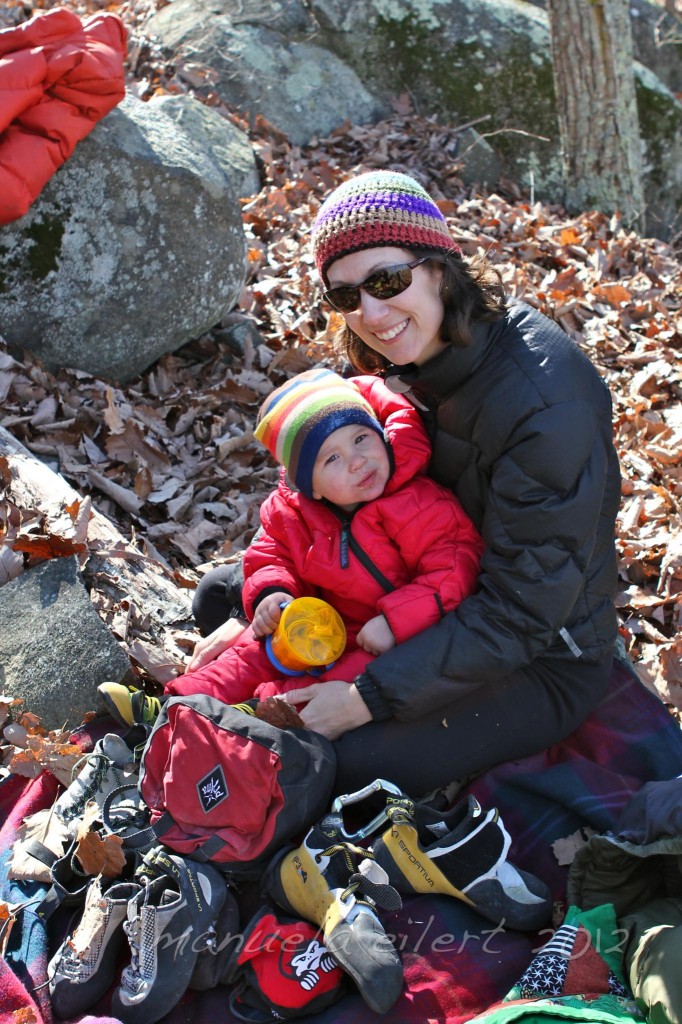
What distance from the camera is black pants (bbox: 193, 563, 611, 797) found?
3105 millimetres

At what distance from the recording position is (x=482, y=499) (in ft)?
10.7

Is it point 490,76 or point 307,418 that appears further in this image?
point 490,76

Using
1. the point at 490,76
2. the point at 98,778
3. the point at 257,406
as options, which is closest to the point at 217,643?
the point at 98,778

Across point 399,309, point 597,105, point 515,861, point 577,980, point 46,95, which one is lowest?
point 515,861

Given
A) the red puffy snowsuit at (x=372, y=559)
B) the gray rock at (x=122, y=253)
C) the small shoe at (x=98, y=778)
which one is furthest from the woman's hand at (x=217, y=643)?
the gray rock at (x=122, y=253)

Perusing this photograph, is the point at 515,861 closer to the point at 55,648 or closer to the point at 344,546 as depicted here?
the point at 344,546

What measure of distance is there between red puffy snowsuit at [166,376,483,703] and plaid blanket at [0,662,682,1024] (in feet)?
2.23

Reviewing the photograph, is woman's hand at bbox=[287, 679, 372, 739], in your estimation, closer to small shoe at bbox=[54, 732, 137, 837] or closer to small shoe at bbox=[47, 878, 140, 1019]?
small shoe at bbox=[54, 732, 137, 837]

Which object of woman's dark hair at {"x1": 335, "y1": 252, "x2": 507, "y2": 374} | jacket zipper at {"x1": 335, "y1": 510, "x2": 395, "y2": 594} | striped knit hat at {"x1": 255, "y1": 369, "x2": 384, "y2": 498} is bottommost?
jacket zipper at {"x1": 335, "y1": 510, "x2": 395, "y2": 594}

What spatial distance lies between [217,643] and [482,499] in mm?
1252

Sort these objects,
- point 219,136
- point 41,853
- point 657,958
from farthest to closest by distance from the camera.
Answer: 1. point 219,136
2. point 41,853
3. point 657,958

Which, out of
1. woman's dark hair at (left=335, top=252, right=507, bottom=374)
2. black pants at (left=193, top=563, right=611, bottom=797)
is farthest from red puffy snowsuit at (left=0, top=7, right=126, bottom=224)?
black pants at (left=193, top=563, right=611, bottom=797)

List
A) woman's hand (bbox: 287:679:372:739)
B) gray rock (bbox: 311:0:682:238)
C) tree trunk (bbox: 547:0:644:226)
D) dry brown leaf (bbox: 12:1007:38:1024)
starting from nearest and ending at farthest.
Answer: dry brown leaf (bbox: 12:1007:38:1024), woman's hand (bbox: 287:679:372:739), tree trunk (bbox: 547:0:644:226), gray rock (bbox: 311:0:682:238)

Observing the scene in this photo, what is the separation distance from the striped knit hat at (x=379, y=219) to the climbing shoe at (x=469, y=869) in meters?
1.90
